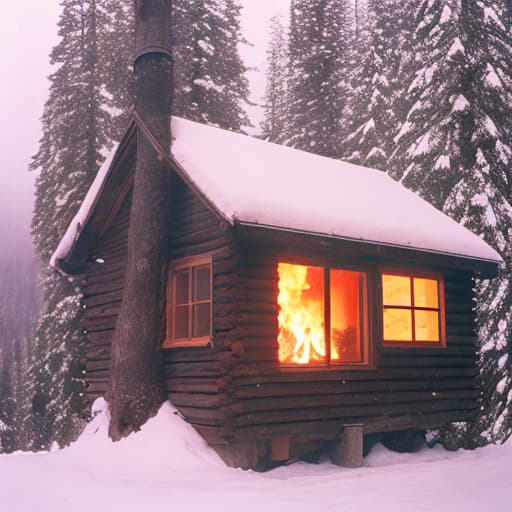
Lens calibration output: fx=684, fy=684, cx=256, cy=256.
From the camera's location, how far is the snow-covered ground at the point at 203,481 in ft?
26.8

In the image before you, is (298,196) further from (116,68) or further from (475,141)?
(116,68)

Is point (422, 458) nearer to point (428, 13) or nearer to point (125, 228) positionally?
point (125, 228)

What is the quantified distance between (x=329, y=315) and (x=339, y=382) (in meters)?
1.20

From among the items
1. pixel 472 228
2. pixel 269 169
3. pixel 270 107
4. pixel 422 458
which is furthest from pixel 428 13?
pixel 270 107

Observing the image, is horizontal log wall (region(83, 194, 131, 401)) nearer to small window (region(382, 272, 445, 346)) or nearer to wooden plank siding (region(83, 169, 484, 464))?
wooden plank siding (region(83, 169, 484, 464))

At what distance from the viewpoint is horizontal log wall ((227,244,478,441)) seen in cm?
1062

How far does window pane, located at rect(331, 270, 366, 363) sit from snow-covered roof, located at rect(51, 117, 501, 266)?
5.05 ft

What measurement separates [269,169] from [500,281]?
25.7 feet

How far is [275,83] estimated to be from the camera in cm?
4694

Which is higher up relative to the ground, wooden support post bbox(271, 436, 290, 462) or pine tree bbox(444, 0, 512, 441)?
pine tree bbox(444, 0, 512, 441)

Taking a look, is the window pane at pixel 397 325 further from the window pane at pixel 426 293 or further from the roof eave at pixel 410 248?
the roof eave at pixel 410 248

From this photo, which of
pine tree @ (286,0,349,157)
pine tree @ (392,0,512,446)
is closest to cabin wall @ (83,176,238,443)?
pine tree @ (392,0,512,446)

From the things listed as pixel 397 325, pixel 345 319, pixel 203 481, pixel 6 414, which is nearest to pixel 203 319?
pixel 345 319

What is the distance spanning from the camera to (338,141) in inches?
1303
